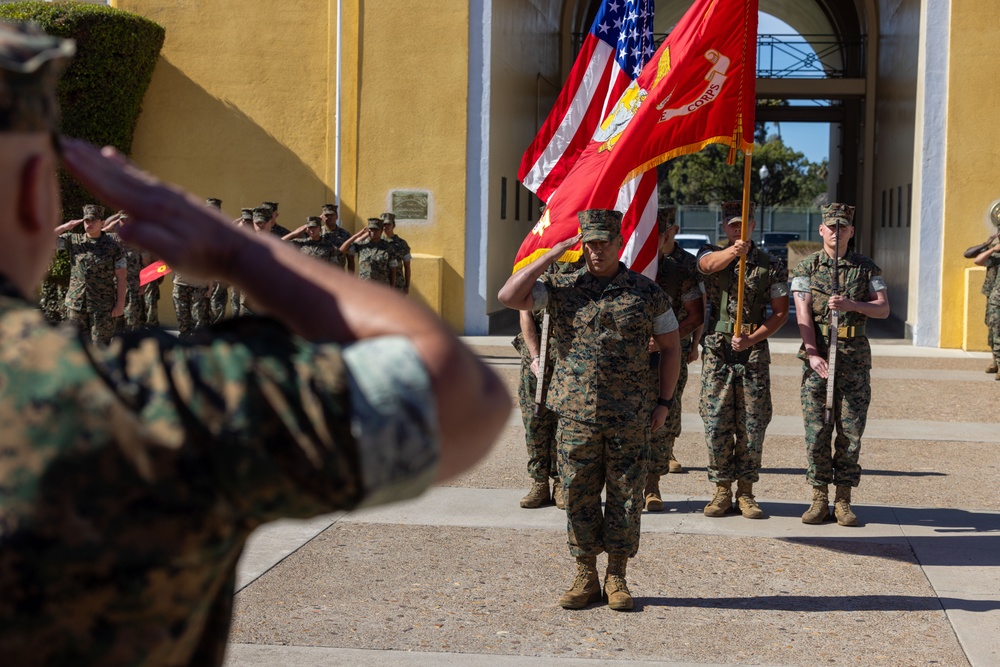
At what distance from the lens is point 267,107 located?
20.5 metres

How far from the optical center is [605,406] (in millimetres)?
6016

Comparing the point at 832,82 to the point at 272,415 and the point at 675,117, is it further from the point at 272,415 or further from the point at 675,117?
the point at 272,415

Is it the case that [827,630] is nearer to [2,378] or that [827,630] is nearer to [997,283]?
[2,378]

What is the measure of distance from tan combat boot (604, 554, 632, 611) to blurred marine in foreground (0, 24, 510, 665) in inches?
185

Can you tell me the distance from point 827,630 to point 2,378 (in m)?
5.05

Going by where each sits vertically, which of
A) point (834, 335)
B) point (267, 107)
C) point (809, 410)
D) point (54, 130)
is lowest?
point (809, 410)

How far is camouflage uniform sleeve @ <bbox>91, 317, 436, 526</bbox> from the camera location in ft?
4.41

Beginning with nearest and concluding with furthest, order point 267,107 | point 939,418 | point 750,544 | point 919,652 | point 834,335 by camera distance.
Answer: point 919,652, point 750,544, point 834,335, point 939,418, point 267,107

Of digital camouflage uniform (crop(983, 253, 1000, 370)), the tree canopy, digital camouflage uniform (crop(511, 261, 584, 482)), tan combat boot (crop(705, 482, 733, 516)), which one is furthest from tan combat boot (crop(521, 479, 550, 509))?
the tree canopy

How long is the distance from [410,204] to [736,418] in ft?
40.4

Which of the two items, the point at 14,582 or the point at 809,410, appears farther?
the point at 809,410

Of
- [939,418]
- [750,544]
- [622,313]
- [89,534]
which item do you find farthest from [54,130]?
[939,418]

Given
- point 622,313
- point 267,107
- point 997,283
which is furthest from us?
point 267,107

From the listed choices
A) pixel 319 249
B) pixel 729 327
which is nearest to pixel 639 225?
pixel 729 327
